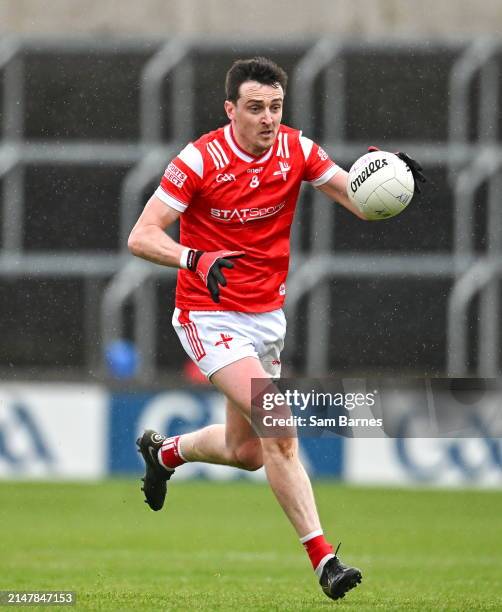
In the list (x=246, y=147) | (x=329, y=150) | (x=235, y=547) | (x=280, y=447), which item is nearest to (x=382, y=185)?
(x=246, y=147)

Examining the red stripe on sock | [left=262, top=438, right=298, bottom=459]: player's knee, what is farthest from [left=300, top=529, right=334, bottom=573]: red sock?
[left=262, top=438, right=298, bottom=459]: player's knee

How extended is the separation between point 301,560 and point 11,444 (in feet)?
15.5

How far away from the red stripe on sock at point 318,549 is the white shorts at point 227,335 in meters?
0.92

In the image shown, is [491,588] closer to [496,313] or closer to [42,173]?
[496,313]

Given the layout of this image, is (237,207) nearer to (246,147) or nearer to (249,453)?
(246,147)

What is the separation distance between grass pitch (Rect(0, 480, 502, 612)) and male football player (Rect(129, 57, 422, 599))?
2.37 feet

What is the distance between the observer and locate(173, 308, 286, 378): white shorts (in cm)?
686

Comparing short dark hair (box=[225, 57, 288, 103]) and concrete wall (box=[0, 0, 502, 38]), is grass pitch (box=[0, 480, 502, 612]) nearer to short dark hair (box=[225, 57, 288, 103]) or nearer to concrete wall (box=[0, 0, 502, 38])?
short dark hair (box=[225, 57, 288, 103])

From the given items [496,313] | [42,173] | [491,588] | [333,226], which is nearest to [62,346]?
[42,173]

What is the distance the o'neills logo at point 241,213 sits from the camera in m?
6.95

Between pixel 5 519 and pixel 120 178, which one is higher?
pixel 120 178

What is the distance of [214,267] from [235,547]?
4591 millimetres

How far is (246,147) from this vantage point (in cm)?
694

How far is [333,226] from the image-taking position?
16906 millimetres
